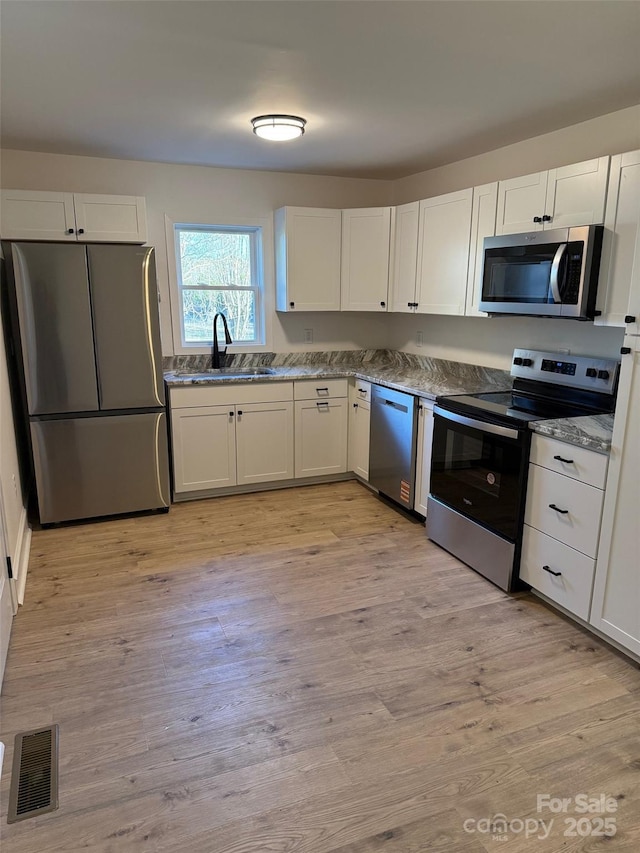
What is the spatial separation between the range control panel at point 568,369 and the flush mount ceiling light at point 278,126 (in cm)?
181

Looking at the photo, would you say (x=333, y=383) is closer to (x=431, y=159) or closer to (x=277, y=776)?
(x=431, y=159)

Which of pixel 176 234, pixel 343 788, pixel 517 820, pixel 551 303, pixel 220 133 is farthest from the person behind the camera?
pixel 176 234

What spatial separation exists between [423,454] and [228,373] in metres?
1.67

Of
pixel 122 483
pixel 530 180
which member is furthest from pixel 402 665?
pixel 530 180

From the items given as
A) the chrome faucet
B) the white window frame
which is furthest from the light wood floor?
the white window frame

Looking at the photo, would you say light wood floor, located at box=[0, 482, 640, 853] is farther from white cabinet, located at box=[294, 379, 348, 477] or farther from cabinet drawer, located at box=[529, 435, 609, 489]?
white cabinet, located at box=[294, 379, 348, 477]

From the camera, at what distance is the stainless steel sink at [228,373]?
4105mm

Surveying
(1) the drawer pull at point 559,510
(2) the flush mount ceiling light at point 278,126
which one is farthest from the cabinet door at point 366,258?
(1) the drawer pull at point 559,510

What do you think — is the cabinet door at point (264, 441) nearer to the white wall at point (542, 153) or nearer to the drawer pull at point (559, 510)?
the white wall at point (542, 153)

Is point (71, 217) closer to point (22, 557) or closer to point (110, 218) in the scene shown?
point (110, 218)

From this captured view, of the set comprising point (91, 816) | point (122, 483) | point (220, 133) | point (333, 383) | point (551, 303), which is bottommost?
point (91, 816)

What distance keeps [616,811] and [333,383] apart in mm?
3177

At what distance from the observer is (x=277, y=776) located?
181 centimetres

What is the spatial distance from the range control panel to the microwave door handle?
422mm
